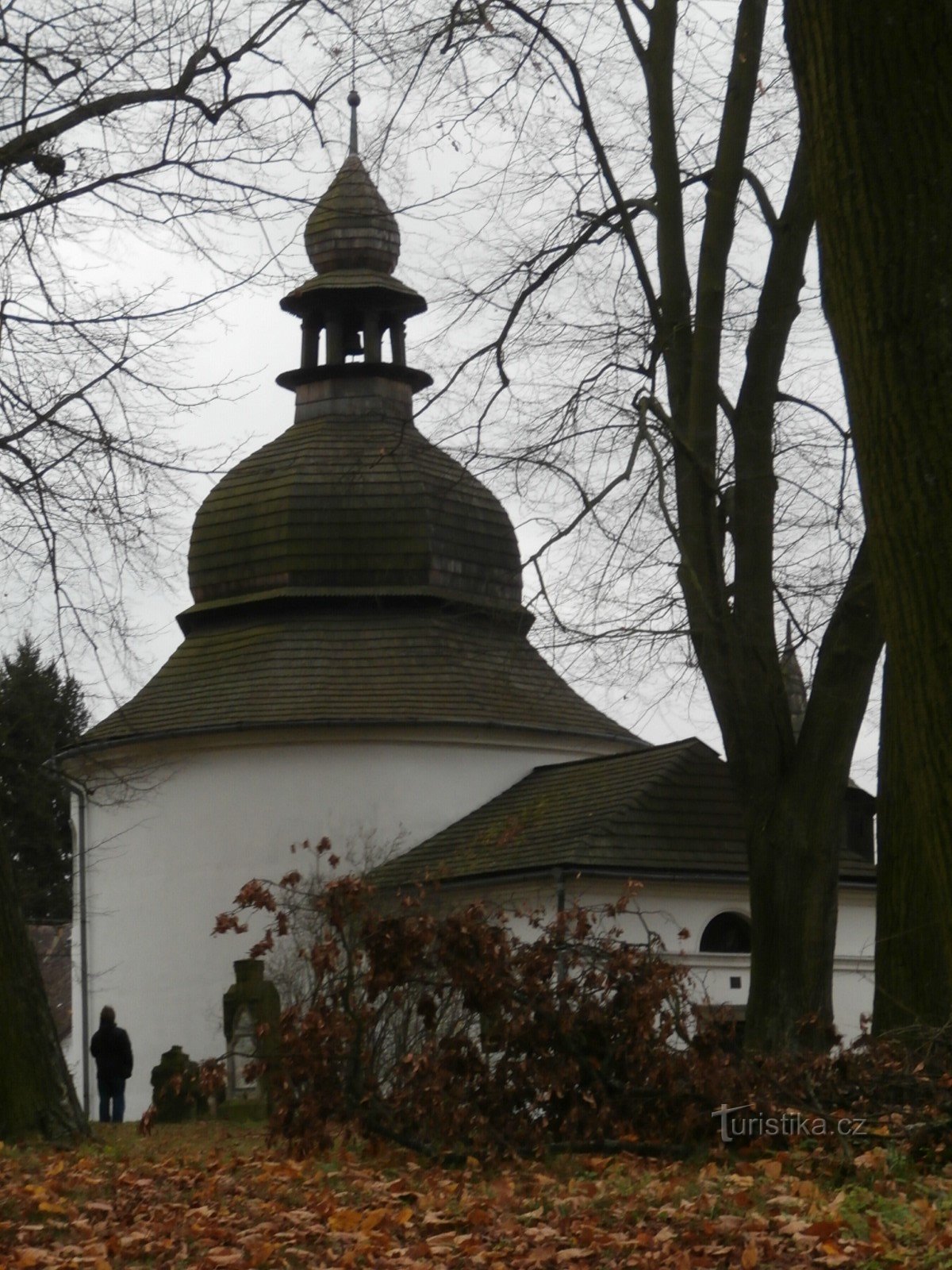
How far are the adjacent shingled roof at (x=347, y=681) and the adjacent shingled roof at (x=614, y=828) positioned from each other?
67.5 inches

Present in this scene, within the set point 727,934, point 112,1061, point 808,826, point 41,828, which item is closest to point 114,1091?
point 112,1061

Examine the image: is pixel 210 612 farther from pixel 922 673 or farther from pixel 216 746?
pixel 922 673

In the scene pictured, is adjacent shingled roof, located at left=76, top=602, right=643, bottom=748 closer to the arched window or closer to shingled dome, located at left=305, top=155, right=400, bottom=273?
the arched window

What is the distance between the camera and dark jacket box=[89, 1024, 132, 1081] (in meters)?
21.2

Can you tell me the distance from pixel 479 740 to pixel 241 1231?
2097 centimetres

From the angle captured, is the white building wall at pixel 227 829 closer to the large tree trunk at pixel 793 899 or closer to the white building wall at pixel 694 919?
the white building wall at pixel 694 919

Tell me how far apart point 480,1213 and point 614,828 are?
1655 centimetres

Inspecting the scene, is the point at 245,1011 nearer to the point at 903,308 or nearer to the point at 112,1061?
the point at 112,1061

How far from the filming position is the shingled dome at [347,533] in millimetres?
29969

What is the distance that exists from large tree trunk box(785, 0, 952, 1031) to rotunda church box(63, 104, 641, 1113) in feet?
67.5

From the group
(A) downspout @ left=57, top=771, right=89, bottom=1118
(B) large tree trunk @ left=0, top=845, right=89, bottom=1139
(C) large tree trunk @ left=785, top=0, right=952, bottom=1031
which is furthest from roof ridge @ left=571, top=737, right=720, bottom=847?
(C) large tree trunk @ left=785, top=0, right=952, bottom=1031

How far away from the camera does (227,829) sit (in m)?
27.8

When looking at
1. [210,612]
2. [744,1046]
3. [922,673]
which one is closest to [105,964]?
[210,612]

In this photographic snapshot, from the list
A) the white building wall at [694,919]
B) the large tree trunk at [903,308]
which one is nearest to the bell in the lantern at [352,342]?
the white building wall at [694,919]
